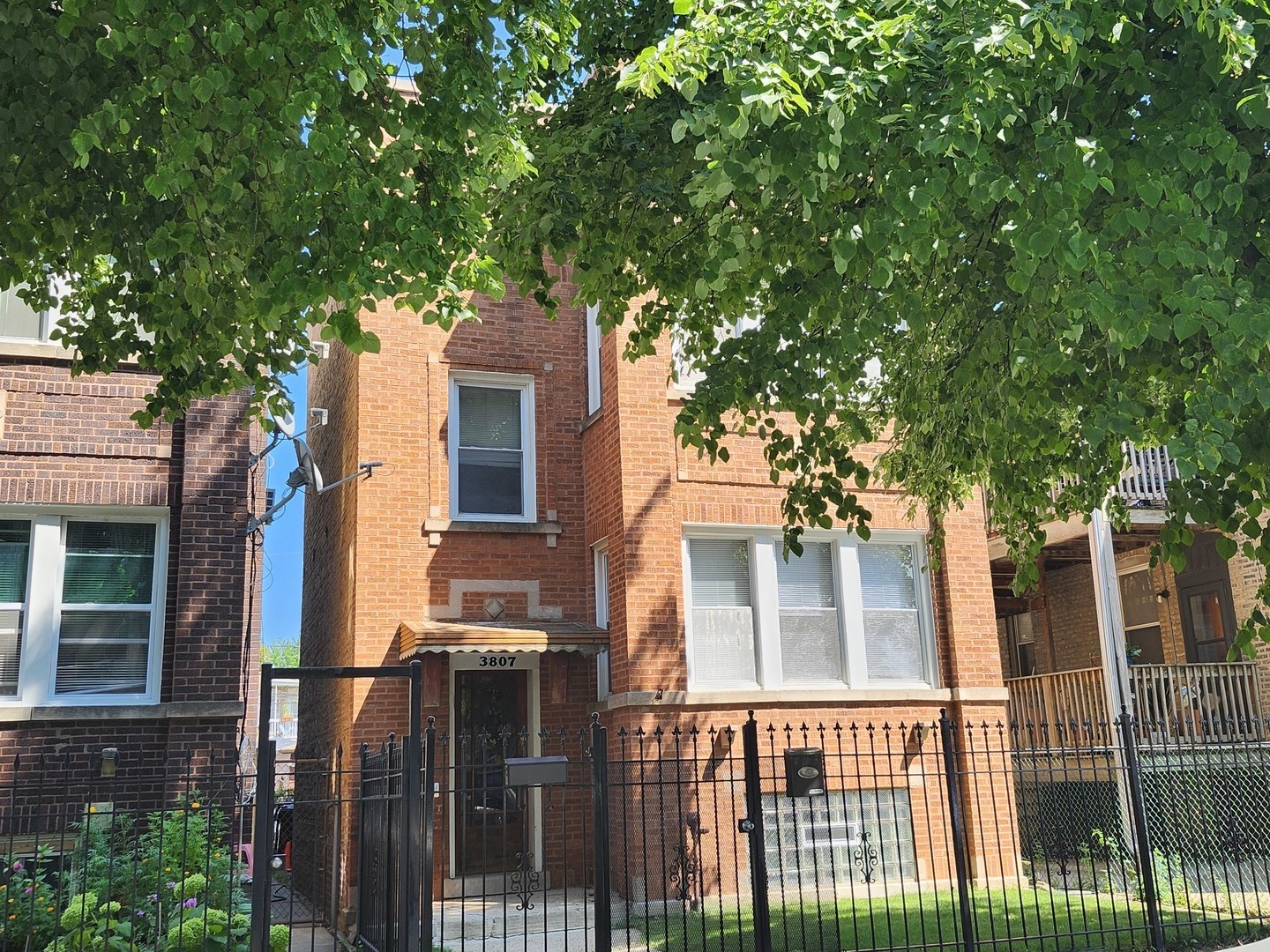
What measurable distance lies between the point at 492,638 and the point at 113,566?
4001mm

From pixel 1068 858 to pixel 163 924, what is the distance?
12486mm

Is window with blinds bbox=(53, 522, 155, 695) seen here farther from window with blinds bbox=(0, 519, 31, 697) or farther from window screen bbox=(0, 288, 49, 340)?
window screen bbox=(0, 288, 49, 340)

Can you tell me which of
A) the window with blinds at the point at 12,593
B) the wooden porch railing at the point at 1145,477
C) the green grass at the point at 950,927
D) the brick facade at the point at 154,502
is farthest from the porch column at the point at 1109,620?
the window with blinds at the point at 12,593

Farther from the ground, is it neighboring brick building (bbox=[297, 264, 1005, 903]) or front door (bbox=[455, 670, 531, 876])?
neighboring brick building (bbox=[297, 264, 1005, 903])

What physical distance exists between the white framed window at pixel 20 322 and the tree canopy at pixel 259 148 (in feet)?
15.0

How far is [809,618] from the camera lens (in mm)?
14219

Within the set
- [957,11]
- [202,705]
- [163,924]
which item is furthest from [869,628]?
[957,11]

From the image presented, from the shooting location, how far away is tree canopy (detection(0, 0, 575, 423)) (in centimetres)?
571

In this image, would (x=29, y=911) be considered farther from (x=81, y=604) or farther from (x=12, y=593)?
(x=12, y=593)

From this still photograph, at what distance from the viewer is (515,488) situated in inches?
585

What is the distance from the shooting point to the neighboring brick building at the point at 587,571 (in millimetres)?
13305

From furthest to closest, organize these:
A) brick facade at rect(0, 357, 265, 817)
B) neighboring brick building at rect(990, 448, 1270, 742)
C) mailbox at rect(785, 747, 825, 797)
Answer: neighboring brick building at rect(990, 448, 1270, 742) → brick facade at rect(0, 357, 265, 817) → mailbox at rect(785, 747, 825, 797)

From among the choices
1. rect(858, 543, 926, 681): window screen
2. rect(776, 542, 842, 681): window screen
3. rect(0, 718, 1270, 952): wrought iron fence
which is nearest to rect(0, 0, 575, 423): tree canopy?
rect(0, 718, 1270, 952): wrought iron fence

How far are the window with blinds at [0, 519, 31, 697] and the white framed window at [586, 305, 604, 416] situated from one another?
6.74 m
